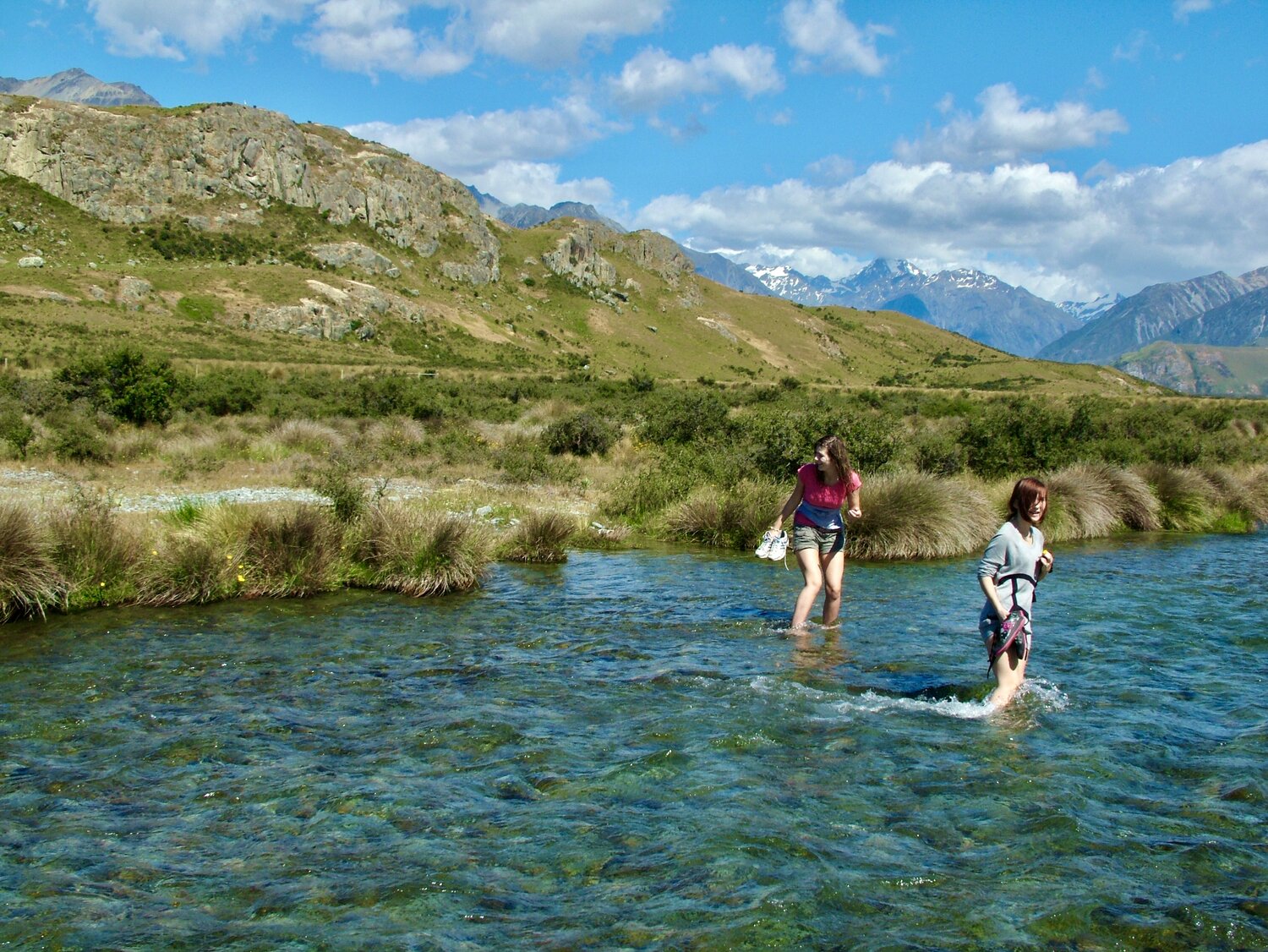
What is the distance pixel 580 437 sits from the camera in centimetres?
2898

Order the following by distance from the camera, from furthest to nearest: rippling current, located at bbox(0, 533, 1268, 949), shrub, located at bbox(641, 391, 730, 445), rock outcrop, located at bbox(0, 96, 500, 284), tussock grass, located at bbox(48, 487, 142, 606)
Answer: rock outcrop, located at bbox(0, 96, 500, 284)
shrub, located at bbox(641, 391, 730, 445)
tussock grass, located at bbox(48, 487, 142, 606)
rippling current, located at bbox(0, 533, 1268, 949)

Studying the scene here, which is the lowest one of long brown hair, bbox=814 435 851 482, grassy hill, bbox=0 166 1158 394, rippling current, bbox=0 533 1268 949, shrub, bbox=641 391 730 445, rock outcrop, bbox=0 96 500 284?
rippling current, bbox=0 533 1268 949

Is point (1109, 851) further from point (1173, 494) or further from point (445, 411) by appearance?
point (445, 411)

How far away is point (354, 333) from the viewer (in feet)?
375

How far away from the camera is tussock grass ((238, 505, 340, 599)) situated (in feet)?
39.2

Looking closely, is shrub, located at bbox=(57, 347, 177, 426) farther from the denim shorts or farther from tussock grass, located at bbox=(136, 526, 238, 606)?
the denim shorts

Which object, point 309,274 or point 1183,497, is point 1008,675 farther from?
point 309,274

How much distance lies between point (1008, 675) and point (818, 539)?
122 inches

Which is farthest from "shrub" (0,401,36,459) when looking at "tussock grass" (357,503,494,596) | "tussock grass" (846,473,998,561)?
"tussock grass" (846,473,998,561)

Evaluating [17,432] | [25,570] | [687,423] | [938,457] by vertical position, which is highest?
[687,423]

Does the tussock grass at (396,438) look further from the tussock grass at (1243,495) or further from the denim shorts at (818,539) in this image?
the tussock grass at (1243,495)

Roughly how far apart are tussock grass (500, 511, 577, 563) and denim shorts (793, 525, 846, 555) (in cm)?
579

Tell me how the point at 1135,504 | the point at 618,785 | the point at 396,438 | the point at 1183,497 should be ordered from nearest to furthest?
the point at 618,785 < the point at 1135,504 < the point at 1183,497 < the point at 396,438

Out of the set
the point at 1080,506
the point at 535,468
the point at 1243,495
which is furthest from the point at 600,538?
the point at 1243,495
